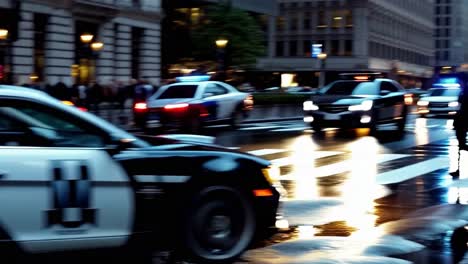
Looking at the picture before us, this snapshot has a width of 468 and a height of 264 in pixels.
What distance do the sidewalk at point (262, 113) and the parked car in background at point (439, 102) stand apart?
5557mm

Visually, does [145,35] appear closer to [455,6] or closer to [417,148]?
[417,148]

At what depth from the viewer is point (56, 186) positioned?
5.54 m

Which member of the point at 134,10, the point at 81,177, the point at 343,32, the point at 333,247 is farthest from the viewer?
the point at 343,32

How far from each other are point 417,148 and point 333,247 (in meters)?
11.4

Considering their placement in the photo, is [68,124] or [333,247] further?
[333,247]

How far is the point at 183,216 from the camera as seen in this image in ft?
20.3

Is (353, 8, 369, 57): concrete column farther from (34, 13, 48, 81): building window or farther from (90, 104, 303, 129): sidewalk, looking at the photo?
(34, 13, 48, 81): building window

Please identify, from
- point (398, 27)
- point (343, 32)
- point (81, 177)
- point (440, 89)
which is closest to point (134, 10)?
point (440, 89)

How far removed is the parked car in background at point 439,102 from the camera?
3447 cm

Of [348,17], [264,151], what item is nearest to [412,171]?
[264,151]

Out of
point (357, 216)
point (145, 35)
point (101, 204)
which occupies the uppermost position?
point (145, 35)

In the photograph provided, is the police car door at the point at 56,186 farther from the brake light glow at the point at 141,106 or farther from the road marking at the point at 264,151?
the brake light glow at the point at 141,106

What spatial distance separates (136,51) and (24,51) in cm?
1100

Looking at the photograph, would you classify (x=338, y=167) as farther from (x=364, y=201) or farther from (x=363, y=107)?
(x=363, y=107)
